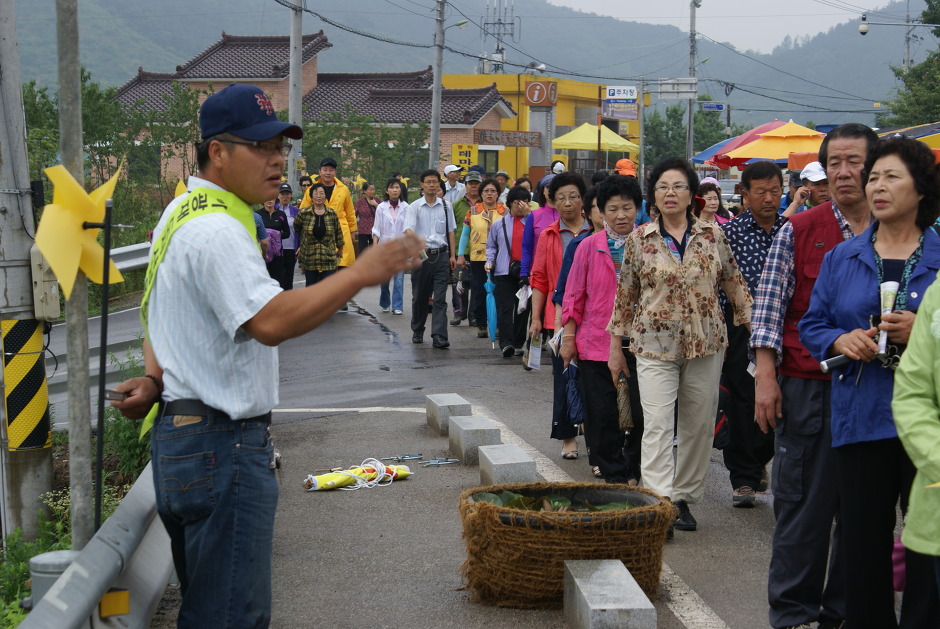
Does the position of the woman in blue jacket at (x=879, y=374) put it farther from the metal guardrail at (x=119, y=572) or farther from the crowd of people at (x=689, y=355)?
the metal guardrail at (x=119, y=572)

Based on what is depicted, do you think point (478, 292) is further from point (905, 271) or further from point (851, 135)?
point (905, 271)

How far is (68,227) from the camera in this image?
374 cm

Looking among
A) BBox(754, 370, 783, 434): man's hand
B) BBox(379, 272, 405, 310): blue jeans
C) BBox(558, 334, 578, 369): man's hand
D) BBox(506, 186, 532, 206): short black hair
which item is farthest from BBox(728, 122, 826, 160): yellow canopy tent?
BBox(754, 370, 783, 434): man's hand

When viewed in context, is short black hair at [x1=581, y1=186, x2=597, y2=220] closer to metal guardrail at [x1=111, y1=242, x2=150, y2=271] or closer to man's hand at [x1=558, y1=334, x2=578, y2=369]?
man's hand at [x1=558, y1=334, x2=578, y2=369]

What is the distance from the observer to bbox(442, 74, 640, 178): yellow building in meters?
53.7

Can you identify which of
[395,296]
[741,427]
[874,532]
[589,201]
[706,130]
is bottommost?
[741,427]

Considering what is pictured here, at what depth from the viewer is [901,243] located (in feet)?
13.1

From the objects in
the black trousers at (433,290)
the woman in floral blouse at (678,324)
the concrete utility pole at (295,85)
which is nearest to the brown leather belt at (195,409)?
the woman in floral blouse at (678,324)

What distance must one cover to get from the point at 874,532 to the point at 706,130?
90.8m

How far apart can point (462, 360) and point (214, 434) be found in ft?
32.7

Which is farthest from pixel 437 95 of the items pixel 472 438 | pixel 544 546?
pixel 544 546

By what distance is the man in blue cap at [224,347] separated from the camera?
9.68ft

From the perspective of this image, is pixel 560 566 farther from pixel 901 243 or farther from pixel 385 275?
pixel 385 275

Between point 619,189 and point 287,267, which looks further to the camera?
point 287,267
